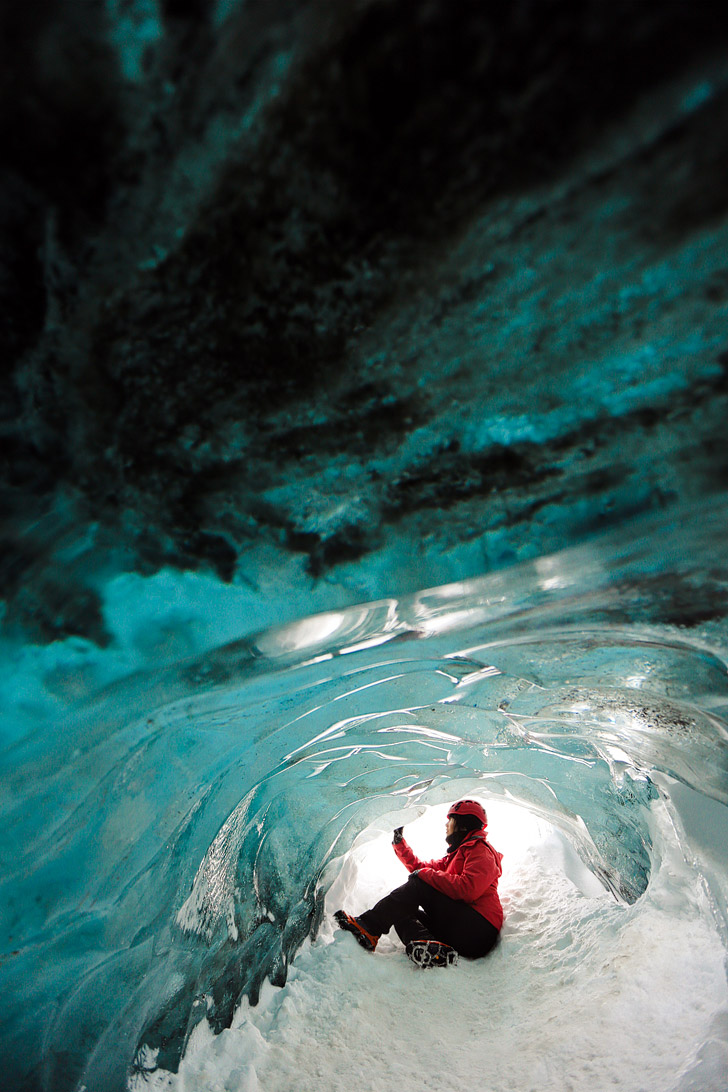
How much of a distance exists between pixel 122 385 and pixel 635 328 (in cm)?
141

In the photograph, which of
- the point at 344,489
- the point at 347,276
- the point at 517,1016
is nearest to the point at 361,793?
the point at 517,1016

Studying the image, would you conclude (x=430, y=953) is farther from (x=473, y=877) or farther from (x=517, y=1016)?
(x=517, y=1016)

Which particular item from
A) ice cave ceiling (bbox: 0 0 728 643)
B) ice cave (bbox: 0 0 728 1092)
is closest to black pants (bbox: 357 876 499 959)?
ice cave (bbox: 0 0 728 1092)

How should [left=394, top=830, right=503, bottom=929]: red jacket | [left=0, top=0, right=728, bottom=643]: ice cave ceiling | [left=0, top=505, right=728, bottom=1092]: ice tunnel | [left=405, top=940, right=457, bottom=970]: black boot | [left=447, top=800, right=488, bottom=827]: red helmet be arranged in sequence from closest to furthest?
[left=0, top=0, right=728, bottom=643]: ice cave ceiling → [left=0, top=505, right=728, bottom=1092]: ice tunnel → [left=405, top=940, right=457, bottom=970]: black boot → [left=394, top=830, right=503, bottom=929]: red jacket → [left=447, top=800, right=488, bottom=827]: red helmet

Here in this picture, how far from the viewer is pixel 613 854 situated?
4.66 m

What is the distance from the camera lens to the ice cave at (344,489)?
3.07 ft

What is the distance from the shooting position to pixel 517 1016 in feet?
12.2

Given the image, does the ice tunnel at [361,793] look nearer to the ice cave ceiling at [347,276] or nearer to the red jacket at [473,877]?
the red jacket at [473,877]

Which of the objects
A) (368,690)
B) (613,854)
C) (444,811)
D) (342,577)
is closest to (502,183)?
(342,577)

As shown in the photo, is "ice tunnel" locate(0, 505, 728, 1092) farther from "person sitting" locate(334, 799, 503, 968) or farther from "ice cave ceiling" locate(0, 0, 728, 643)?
"ice cave ceiling" locate(0, 0, 728, 643)

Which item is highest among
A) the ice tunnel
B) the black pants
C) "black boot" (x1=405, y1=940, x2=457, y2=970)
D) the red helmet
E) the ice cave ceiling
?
the ice cave ceiling

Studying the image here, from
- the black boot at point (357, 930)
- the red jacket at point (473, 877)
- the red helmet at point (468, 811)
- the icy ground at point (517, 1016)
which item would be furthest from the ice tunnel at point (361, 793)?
the red helmet at point (468, 811)

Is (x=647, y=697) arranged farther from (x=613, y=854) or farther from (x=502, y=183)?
(x=502, y=183)

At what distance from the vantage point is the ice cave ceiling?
2.92 feet
